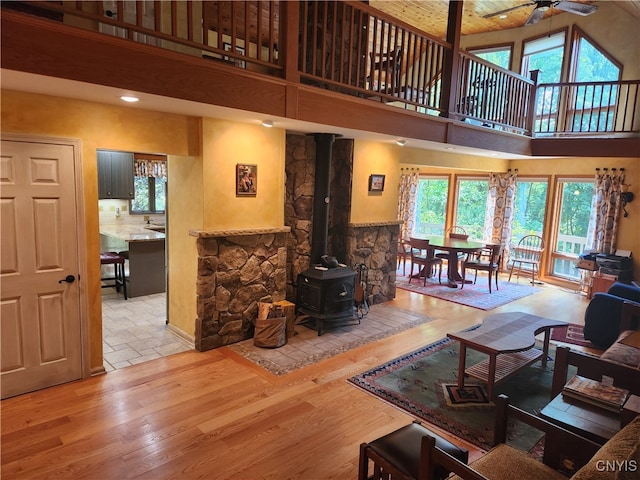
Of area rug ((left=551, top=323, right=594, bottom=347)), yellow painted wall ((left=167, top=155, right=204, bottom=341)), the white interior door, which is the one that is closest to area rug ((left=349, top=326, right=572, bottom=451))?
area rug ((left=551, top=323, right=594, bottom=347))

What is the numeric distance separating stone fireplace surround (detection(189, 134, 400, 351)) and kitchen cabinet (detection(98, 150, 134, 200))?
10.3 feet

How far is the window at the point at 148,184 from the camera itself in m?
7.11

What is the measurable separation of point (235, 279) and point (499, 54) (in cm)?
719

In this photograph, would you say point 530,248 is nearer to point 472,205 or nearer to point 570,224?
point 570,224

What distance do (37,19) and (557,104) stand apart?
7.72m

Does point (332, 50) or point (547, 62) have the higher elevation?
point (547, 62)

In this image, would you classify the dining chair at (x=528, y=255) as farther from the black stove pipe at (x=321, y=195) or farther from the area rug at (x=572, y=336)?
the black stove pipe at (x=321, y=195)

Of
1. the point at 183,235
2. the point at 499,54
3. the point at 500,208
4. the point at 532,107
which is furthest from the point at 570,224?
the point at 183,235

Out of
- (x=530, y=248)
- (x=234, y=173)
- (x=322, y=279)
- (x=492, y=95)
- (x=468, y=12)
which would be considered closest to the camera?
(x=234, y=173)

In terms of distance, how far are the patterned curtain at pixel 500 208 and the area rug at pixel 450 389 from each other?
4398mm

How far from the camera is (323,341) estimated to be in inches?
183

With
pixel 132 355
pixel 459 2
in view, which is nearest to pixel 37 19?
pixel 132 355

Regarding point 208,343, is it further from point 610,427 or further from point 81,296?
point 610,427

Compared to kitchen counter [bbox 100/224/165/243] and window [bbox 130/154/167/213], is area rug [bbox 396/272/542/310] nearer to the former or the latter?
kitchen counter [bbox 100/224/165/243]
